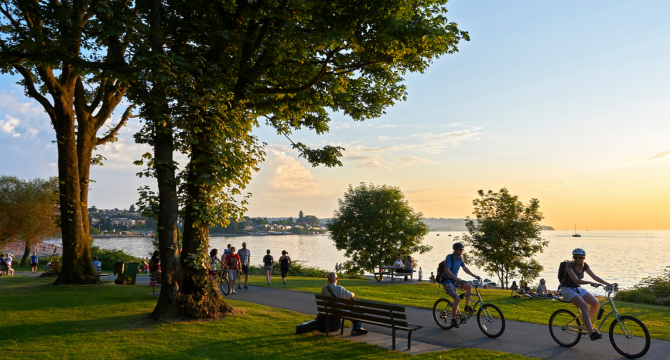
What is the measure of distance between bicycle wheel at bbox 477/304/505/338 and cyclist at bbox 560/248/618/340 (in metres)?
1.53

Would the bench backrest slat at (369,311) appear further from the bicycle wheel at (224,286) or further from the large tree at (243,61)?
the bicycle wheel at (224,286)

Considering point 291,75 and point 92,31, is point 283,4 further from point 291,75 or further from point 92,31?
point 92,31

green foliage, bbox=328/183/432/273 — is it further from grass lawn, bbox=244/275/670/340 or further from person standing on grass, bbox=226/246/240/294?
person standing on grass, bbox=226/246/240/294

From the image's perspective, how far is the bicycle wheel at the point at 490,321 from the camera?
904cm

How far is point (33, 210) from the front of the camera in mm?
Result: 42344

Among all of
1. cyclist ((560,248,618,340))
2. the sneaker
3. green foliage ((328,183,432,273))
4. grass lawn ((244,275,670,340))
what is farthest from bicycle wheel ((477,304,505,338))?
green foliage ((328,183,432,273))

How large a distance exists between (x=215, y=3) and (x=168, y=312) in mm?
8054

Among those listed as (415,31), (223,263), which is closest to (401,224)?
(223,263)

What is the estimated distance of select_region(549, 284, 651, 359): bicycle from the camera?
24.2 feet

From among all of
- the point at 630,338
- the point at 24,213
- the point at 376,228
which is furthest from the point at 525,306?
the point at 24,213

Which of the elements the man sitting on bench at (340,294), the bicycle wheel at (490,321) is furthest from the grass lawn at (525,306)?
the man sitting on bench at (340,294)

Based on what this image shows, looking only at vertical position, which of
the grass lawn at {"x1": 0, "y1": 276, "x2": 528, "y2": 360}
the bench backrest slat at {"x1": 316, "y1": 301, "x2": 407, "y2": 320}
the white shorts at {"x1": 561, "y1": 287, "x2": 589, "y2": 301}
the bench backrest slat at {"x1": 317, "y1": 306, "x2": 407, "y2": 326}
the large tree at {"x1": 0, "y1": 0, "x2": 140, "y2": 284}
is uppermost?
the large tree at {"x1": 0, "y1": 0, "x2": 140, "y2": 284}

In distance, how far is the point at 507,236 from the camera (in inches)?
1444

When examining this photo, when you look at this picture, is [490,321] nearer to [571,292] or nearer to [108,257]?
[571,292]
